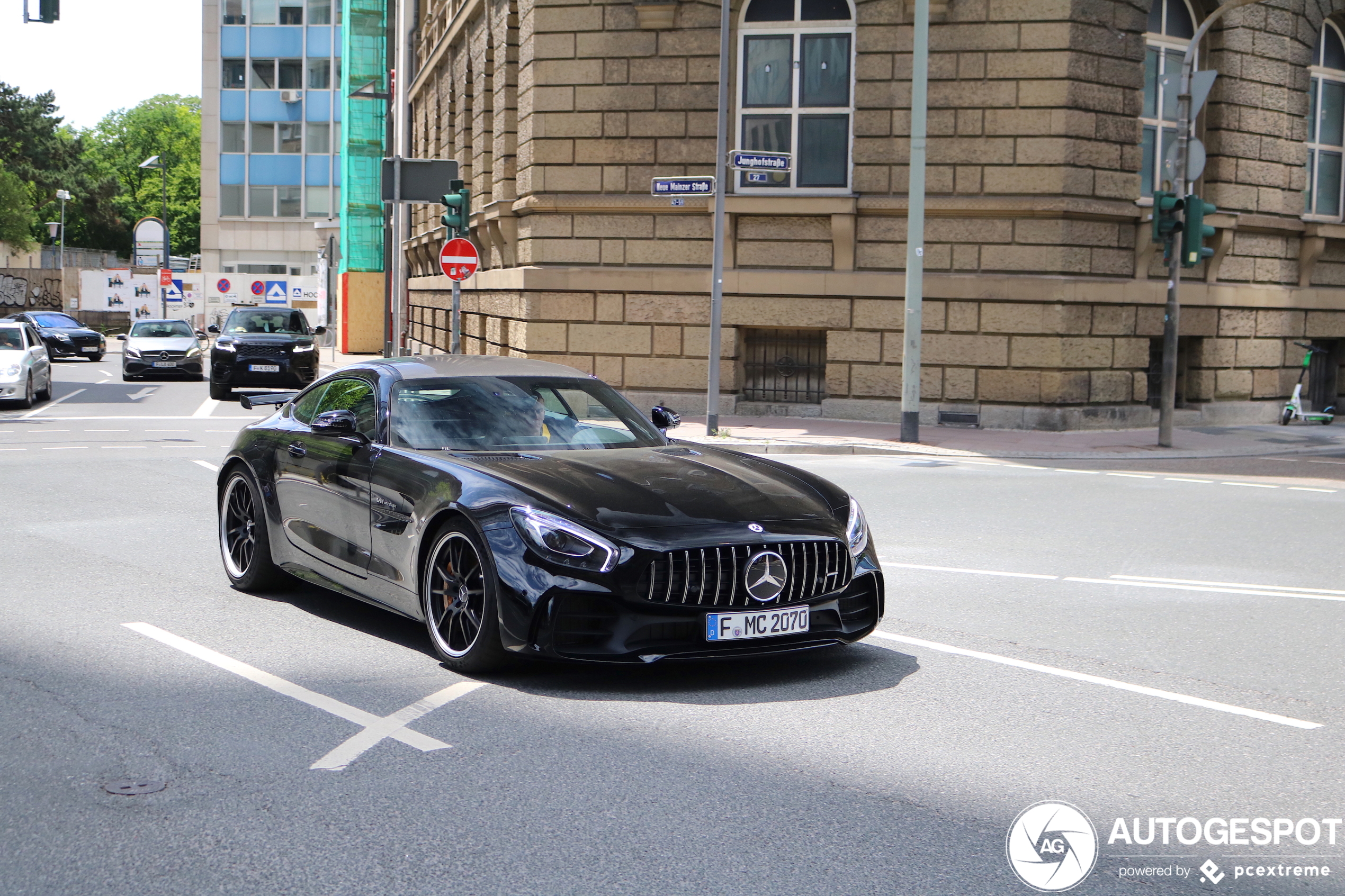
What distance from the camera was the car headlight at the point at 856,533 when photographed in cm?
635

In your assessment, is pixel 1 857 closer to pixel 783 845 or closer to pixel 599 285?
Result: pixel 783 845

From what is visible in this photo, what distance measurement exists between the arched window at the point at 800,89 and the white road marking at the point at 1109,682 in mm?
16428

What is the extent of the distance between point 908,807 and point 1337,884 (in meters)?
1.19

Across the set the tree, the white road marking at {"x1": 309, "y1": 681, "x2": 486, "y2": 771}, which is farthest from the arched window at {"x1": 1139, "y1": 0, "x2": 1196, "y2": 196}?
the tree

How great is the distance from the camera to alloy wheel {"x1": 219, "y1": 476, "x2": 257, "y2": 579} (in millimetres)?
8203

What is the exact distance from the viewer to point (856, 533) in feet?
21.1

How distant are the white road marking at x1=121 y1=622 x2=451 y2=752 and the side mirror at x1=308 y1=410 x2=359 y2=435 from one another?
45.6 inches

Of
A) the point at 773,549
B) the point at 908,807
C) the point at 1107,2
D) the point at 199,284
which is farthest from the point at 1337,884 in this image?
the point at 199,284

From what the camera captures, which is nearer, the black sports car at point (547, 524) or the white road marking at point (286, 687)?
the white road marking at point (286, 687)

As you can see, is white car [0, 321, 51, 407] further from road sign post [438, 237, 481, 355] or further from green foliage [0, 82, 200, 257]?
green foliage [0, 82, 200, 257]

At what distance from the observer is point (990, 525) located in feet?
38.2

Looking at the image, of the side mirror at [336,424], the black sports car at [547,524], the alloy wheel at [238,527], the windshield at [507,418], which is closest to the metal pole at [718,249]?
the alloy wheel at [238,527]

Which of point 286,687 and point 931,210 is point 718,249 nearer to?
point 931,210

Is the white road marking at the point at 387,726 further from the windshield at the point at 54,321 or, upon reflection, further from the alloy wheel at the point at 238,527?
the windshield at the point at 54,321
